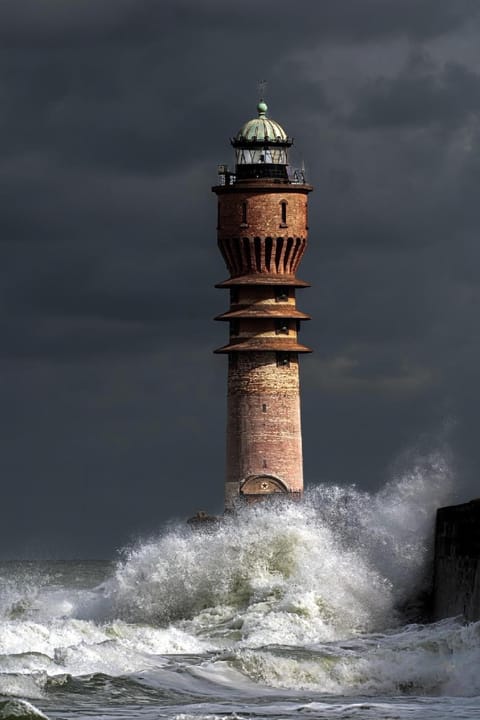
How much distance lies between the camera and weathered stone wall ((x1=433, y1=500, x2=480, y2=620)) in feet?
86.5

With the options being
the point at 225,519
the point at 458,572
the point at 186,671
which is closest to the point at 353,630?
the point at 458,572

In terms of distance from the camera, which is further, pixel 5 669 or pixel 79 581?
pixel 79 581

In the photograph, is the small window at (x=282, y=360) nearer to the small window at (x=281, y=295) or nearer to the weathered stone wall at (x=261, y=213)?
the small window at (x=281, y=295)

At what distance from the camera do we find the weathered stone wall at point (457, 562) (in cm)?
2636

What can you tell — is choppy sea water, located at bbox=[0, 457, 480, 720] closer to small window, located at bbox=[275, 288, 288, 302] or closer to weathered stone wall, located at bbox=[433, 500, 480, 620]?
weathered stone wall, located at bbox=[433, 500, 480, 620]

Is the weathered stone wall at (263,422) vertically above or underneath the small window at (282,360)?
underneath

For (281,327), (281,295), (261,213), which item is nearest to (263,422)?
(281,327)

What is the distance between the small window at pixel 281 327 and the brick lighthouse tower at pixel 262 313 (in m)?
0.02

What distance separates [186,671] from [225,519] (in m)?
15.0

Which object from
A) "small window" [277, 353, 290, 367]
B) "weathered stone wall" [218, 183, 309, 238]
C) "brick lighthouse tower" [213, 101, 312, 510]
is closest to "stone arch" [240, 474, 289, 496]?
"brick lighthouse tower" [213, 101, 312, 510]

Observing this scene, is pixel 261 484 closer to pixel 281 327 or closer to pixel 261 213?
pixel 281 327

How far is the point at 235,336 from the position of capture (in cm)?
4175

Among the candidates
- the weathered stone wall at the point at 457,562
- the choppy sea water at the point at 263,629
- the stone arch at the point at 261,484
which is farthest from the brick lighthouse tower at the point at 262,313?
the weathered stone wall at the point at 457,562

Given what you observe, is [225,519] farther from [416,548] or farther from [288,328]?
[416,548]
